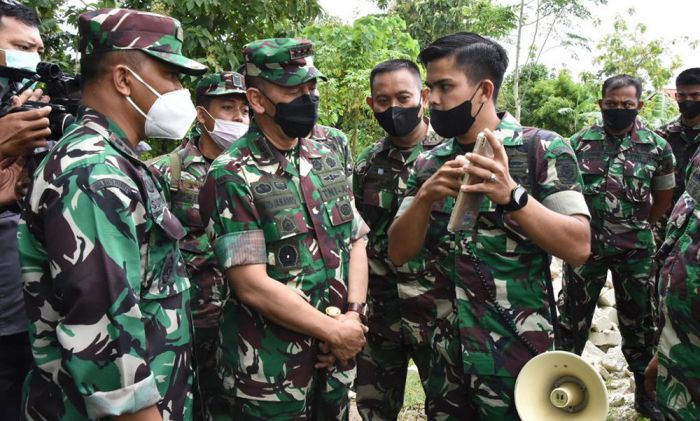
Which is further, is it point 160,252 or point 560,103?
point 560,103

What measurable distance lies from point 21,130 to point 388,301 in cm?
218

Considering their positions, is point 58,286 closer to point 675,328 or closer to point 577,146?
point 675,328

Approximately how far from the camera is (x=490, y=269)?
7.91ft

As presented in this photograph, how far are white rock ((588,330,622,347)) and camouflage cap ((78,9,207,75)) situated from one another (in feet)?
17.6

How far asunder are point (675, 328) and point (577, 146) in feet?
9.79

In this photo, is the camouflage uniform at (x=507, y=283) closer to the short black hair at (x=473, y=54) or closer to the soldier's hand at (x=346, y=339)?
the short black hair at (x=473, y=54)

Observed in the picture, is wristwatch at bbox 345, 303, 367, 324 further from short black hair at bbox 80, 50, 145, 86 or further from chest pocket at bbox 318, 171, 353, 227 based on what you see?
short black hair at bbox 80, 50, 145, 86

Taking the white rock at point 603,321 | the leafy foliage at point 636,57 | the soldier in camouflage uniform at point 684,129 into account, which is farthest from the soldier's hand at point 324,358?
the leafy foliage at point 636,57

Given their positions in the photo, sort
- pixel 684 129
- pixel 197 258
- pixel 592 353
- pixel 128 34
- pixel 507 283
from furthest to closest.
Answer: pixel 592 353 < pixel 684 129 < pixel 197 258 < pixel 507 283 < pixel 128 34

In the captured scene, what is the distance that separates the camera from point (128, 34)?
6.18 ft

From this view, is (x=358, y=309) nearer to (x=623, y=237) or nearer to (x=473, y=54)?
(x=473, y=54)

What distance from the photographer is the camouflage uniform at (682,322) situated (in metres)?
2.24

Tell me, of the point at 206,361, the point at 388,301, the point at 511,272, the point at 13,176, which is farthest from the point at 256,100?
the point at 206,361

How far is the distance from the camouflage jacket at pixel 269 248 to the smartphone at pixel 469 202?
2.08ft
